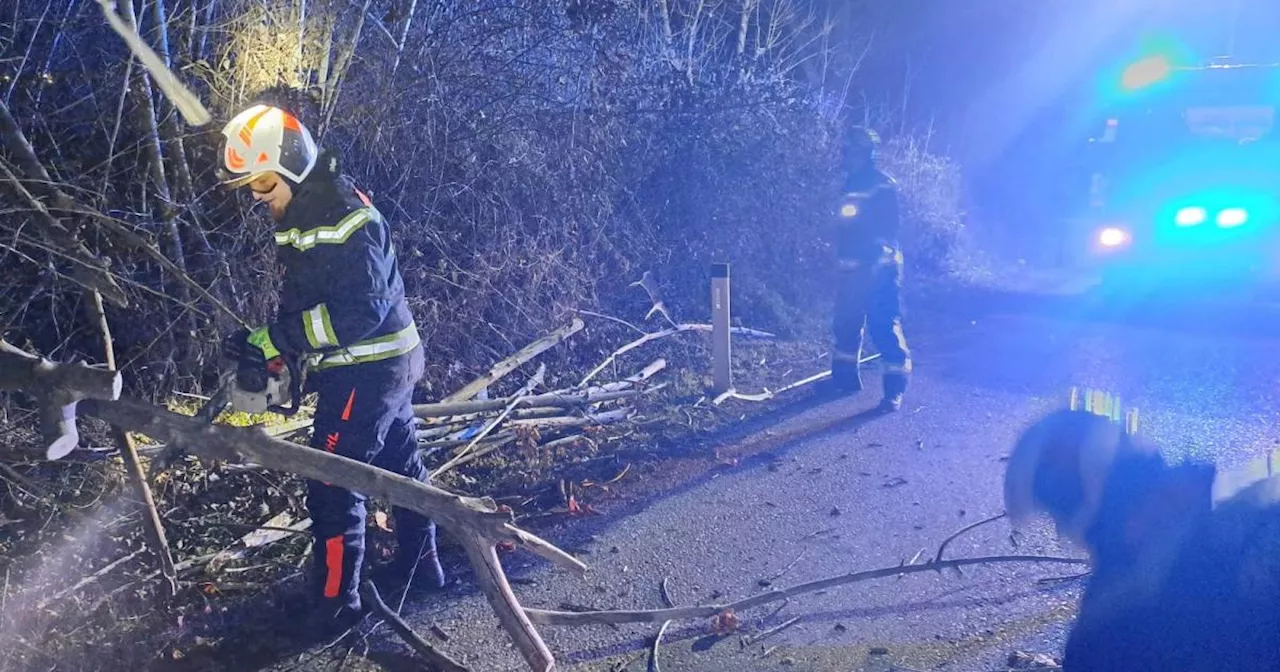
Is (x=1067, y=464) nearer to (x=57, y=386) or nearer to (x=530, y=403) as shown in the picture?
(x=57, y=386)

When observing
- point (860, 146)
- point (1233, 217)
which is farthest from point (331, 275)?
point (1233, 217)

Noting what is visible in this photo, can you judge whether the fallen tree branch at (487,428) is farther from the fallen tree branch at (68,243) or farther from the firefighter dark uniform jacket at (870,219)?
the firefighter dark uniform jacket at (870,219)

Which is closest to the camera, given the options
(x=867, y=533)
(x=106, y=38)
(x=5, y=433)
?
(x=5, y=433)

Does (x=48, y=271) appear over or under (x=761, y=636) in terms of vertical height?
over

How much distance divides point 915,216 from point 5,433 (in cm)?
1152

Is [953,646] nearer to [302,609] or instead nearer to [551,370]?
[302,609]

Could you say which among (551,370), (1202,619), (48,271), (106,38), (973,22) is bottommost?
(551,370)

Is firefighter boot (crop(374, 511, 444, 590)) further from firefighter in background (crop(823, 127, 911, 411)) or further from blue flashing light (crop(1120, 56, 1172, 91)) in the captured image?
blue flashing light (crop(1120, 56, 1172, 91))

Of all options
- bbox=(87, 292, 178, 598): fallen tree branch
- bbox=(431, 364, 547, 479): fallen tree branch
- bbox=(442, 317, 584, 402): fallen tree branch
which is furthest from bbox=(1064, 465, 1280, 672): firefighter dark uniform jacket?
bbox=(442, 317, 584, 402): fallen tree branch

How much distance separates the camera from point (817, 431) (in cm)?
650

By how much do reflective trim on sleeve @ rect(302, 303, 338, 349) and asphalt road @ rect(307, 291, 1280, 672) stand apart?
1405 mm

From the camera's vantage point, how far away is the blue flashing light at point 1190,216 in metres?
9.24

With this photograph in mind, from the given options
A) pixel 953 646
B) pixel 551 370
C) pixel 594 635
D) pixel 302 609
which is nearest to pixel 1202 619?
pixel 953 646

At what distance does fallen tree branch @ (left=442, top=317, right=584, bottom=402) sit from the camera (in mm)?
6305
